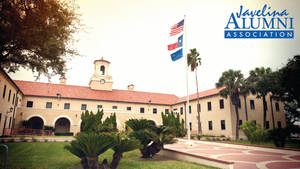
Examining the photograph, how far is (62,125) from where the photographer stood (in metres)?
35.3

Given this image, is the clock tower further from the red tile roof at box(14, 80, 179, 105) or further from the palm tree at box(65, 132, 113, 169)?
the palm tree at box(65, 132, 113, 169)

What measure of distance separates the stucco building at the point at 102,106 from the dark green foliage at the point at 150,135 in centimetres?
1565

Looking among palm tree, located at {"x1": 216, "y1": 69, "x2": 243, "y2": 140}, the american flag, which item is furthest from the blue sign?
palm tree, located at {"x1": 216, "y1": 69, "x2": 243, "y2": 140}

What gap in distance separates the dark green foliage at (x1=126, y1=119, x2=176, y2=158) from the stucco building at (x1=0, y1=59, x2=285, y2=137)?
1565 centimetres

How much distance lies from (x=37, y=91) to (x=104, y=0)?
27.7 metres

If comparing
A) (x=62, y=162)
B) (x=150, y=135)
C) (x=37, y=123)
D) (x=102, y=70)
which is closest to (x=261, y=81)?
(x=150, y=135)

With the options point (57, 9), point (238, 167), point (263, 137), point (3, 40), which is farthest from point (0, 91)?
point (263, 137)

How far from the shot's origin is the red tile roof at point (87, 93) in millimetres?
33438

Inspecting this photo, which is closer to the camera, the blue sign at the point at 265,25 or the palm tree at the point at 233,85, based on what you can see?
the blue sign at the point at 265,25

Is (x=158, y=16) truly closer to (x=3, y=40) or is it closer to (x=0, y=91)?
(x=3, y=40)

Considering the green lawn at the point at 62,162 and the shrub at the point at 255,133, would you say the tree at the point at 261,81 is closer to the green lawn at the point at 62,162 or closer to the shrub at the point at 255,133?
the shrub at the point at 255,133

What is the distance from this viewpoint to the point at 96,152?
6.72 meters

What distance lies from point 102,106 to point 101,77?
22.9 ft

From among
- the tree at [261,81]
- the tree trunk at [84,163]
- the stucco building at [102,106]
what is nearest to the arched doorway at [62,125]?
the stucco building at [102,106]
